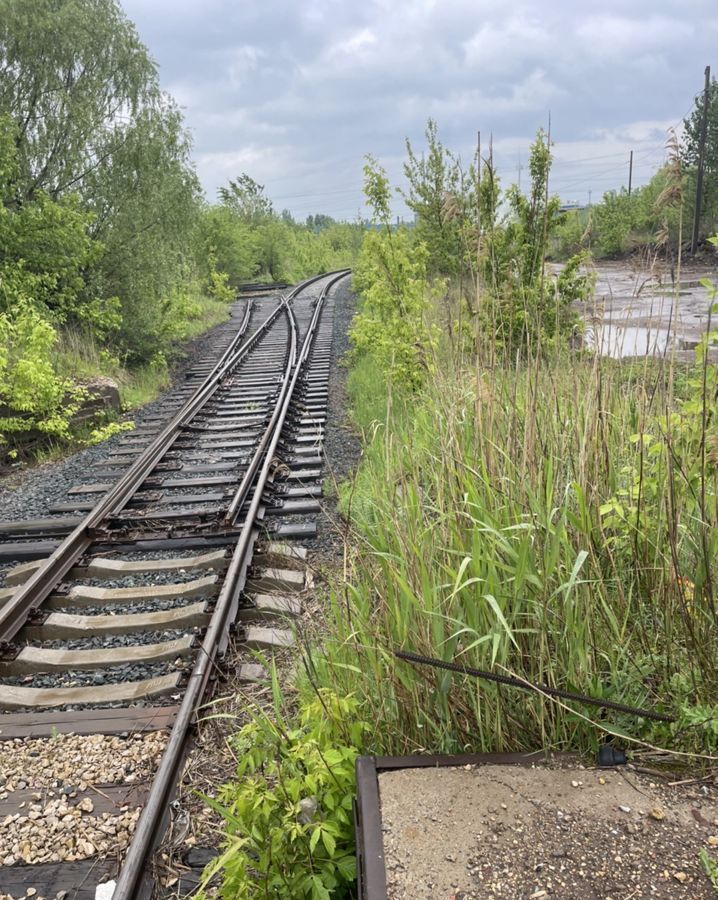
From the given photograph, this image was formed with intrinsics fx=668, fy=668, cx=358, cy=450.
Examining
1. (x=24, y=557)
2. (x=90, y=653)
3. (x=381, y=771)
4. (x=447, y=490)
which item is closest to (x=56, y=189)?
(x=24, y=557)

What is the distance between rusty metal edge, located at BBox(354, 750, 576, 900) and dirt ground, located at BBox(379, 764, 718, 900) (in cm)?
2

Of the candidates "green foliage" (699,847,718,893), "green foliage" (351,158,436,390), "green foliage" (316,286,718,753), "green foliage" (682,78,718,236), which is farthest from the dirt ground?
"green foliage" (682,78,718,236)

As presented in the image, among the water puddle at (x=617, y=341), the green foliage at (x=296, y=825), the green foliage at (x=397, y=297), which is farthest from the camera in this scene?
the green foliage at (x=397, y=297)

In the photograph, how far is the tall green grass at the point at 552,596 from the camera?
7.04ft

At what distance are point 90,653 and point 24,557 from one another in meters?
1.76

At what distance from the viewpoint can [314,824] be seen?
6.56 feet

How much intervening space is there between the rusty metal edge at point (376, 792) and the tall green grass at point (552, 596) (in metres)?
0.10

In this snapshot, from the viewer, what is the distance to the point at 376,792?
1.96m

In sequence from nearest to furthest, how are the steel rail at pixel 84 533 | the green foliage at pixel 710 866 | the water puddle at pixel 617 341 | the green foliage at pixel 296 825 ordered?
1. the green foliage at pixel 710 866
2. the green foliage at pixel 296 825
3. the water puddle at pixel 617 341
4. the steel rail at pixel 84 533

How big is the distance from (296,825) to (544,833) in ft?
2.34

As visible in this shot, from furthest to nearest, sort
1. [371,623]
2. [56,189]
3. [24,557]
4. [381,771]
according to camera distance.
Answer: [56,189] → [24,557] → [371,623] → [381,771]

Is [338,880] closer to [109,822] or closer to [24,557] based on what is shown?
[109,822]

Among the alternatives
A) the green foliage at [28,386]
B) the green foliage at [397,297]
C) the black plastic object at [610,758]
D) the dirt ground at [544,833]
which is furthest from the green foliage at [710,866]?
the green foliage at [28,386]

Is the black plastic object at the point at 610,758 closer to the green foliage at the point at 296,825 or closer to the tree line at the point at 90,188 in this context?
the green foliage at the point at 296,825
